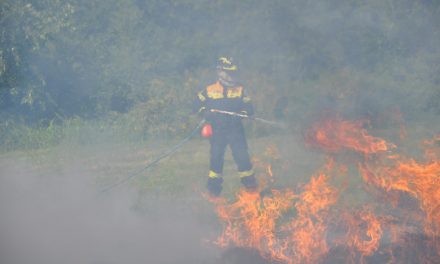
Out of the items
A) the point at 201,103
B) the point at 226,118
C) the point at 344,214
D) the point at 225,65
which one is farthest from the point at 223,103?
the point at 344,214

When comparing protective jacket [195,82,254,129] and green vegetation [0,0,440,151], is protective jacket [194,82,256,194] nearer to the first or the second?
protective jacket [195,82,254,129]

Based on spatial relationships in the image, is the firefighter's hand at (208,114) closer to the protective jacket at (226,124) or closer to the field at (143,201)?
the protective jacket at (226,124)

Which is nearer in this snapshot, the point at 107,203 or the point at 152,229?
the point at 152,229

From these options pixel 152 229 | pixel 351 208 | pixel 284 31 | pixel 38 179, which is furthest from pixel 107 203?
pixel 284 31

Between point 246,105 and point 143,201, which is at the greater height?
point 246,105

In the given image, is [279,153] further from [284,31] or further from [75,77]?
[75,77]

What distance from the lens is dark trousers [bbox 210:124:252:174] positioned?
7504 mm

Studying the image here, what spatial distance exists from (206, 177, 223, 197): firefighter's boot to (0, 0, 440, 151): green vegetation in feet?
14.4

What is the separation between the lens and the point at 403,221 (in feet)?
20.6

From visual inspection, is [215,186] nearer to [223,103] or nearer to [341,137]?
[223,103]

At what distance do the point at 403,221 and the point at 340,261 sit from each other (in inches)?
54.8

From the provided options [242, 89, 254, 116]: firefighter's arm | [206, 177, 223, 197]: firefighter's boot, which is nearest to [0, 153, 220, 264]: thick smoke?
[206, 177, 223, 197]: firefighter's boot

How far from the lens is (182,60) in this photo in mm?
14805

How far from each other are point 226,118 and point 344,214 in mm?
2359
